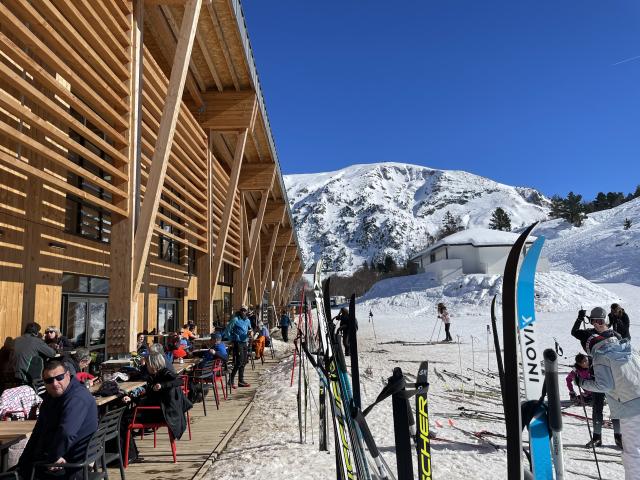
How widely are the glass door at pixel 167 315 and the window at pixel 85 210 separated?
4.00 meters

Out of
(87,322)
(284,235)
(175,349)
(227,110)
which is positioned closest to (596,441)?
(175,349)

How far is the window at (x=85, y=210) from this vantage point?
9266 mm

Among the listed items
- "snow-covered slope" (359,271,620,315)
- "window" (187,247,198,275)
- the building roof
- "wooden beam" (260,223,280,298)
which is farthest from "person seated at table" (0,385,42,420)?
the building roof

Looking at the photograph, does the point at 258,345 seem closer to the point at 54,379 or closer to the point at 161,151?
the point at 161,151

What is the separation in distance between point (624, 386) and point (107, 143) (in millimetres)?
6689

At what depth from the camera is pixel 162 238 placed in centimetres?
1406

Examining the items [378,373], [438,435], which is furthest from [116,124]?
[378,373]

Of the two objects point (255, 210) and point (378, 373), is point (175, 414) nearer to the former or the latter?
point (378, 373)

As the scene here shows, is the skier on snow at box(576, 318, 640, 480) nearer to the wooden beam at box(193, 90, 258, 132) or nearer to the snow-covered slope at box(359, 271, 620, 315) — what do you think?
the wooden beam at box(193, 90, 258, 132)

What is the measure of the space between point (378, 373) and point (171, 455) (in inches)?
282

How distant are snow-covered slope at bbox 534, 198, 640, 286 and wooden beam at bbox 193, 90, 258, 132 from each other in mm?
55903

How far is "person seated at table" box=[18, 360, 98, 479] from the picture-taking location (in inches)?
125

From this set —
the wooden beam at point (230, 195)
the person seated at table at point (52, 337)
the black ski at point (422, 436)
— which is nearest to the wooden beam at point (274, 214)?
the wooden beam at point (230, 195)

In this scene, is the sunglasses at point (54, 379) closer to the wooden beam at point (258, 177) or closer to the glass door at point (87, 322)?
the glass door at point (87, 322)
